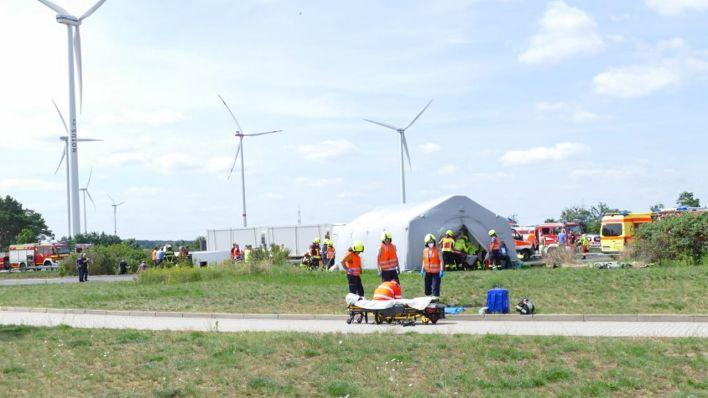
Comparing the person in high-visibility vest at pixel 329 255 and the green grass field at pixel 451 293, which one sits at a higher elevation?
the person in high-visibility vest at pixel 329 255

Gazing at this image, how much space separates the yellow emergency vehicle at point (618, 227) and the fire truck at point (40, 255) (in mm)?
37522

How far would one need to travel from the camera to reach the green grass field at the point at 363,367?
961cm

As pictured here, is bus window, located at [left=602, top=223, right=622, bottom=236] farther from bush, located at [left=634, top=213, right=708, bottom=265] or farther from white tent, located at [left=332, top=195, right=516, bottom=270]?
bush, located at [left=634, top=213, right=708, bottom=265]

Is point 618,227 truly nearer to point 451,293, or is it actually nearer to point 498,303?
point 451,293

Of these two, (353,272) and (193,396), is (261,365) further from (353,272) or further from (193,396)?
(353,272)

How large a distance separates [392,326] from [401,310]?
510 mm

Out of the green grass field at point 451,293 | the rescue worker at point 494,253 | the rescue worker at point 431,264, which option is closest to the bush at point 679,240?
the green grass field at point 451,293

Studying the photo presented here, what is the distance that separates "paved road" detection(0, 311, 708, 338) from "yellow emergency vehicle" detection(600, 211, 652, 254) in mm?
29023

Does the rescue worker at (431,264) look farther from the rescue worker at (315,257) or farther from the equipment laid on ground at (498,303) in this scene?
the rescue worker at (315,257)

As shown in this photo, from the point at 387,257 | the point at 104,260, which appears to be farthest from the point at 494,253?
the point at 104,260

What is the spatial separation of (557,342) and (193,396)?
498cm

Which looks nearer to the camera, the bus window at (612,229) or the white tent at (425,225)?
the white tent at (425,225)

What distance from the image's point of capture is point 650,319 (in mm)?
14945

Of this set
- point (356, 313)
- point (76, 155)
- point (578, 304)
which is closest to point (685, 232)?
point (578, 304)
